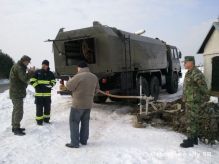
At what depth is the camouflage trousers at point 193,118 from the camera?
7789 millimetres

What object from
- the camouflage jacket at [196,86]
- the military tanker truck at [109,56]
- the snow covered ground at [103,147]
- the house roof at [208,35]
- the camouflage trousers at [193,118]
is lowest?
the snow covered ground at [103,147]

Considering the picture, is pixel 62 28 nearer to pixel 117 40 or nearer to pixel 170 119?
pixel 117 40

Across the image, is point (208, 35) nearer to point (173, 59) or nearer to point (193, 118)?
point (173, 59)

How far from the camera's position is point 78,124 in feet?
25.0

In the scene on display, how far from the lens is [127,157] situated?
689 centimetres

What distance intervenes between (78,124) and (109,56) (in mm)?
4144

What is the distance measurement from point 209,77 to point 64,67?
8.72m

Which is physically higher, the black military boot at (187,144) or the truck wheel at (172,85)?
the truck wheel at (172,85)

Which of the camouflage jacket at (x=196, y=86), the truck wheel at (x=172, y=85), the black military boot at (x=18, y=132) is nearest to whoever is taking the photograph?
the camouflage jacket at (x=196, y=86)

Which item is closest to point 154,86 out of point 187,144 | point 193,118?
point 193,118

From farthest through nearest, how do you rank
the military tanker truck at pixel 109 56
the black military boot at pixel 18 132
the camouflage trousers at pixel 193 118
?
the military tanker truck at pixel 109 56 < the black military boot at pixel 18 132 < the camouflage trousers at pixel 193 118

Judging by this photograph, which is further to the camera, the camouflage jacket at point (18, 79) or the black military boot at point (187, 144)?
the camouflage jacket at point (18, 79)

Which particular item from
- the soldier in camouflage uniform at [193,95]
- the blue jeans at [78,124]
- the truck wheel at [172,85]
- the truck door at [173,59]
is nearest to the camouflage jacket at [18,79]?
the blue jeans at [78,124]

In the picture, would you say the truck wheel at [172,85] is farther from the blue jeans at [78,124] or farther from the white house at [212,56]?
the blue jeans at [78,124]
